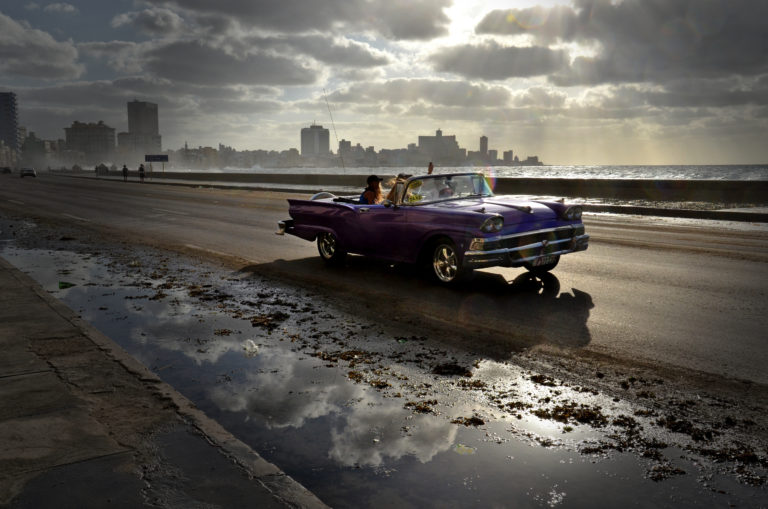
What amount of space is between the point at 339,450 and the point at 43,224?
55.3 feet

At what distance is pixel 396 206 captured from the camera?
8.52 m

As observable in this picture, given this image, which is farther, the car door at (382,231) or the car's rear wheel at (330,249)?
the car's rear wheel at (330,249)

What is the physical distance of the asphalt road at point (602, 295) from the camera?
219 inches

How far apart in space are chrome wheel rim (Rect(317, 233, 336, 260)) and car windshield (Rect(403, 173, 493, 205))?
196 centimetres

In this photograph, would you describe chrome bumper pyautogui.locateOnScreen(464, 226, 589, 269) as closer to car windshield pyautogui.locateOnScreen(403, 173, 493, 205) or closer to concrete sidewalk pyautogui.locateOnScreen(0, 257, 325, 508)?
car windshield pyautogui.locateOnScreen(403, 173, 493, 205)

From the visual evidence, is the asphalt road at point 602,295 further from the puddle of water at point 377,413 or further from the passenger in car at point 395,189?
the passenger in car at point 395,189

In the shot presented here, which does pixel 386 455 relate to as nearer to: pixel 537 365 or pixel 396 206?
pixel 537 365

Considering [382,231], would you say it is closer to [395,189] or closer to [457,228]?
[395,189]

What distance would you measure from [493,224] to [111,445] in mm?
5202

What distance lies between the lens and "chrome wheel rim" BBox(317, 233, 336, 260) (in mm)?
10002

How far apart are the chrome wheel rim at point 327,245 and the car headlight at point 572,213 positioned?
3.71 metres

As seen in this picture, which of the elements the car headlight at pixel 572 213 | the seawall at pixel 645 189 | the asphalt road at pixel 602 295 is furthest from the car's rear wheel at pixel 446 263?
the seawall at pixel 645 189

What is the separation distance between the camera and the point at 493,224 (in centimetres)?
752

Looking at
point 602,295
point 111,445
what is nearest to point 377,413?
point 111,445
